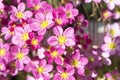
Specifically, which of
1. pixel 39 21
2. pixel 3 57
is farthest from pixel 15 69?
pixel 39 21

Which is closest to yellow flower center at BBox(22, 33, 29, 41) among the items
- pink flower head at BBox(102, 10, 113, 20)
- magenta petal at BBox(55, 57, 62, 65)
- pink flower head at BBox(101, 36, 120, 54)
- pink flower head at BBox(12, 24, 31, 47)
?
pink flower head at BBox(12, 24, 31, 47)

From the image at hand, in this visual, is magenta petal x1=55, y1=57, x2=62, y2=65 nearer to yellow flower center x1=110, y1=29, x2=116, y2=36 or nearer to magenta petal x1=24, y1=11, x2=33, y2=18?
magenta petal x1=24, y1=11, x2=33, y2=18

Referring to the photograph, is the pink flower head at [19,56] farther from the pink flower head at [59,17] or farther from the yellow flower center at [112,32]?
the yellow flower center at [112,32]

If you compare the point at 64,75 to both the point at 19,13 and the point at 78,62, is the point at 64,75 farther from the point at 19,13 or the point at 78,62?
the point at 19,13

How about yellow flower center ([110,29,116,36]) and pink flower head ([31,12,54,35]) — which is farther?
yellow flower center ([110,29,116,36])

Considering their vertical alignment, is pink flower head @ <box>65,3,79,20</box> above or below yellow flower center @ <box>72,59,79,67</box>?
above
